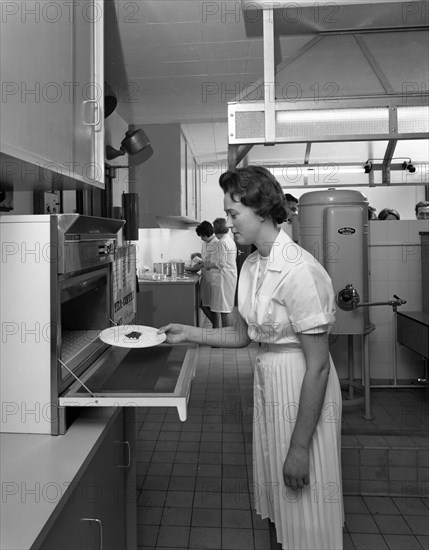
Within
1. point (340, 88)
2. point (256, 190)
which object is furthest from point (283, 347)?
point (340, 88)

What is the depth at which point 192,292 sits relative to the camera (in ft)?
16.4

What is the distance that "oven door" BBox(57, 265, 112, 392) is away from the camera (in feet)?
4.02

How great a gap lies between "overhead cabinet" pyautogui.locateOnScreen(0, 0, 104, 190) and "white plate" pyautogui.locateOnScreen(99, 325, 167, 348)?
48 cm

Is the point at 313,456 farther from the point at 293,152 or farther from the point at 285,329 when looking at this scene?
the point at 293,152

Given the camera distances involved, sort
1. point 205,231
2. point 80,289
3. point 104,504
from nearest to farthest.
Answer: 1. point 104,504
2. point 80,289
3. point 205,231

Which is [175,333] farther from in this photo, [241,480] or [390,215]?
[390,215]

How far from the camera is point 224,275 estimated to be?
514 cm

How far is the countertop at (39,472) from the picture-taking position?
811 mm

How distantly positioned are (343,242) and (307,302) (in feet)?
5.28

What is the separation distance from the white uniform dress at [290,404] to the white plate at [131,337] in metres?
0.29

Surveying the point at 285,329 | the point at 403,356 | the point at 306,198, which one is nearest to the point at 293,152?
the point at 306,198

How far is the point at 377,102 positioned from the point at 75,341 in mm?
1968

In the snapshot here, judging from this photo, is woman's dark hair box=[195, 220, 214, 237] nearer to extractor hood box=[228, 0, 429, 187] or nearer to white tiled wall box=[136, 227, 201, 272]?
white tiled wall box=[136, 227, 201, 272]

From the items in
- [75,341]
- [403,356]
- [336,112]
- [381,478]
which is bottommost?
[381,478]
